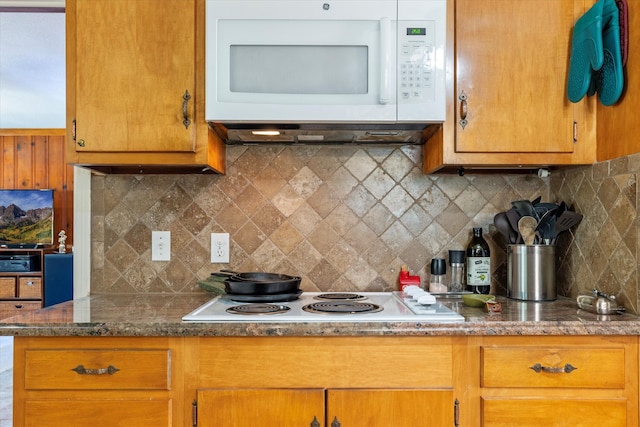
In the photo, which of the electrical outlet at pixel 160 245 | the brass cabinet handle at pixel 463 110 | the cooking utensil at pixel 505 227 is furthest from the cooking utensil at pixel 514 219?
the electrical outlet at pixel 160 245

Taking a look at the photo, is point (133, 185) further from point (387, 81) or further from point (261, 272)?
point (387, 81)

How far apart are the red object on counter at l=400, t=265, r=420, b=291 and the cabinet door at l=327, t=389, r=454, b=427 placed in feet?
2.04

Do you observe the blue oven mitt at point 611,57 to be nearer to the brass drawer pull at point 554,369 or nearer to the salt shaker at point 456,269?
the salt shaker at point 456,269

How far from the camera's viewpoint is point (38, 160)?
7590 mm

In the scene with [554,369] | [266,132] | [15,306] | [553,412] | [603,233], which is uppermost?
[266,132]

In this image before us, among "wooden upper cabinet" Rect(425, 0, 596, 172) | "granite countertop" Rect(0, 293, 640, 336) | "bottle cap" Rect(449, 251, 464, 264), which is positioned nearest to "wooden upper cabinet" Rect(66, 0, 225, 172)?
"granite countertop" Rect(0, 293, 640, 336)

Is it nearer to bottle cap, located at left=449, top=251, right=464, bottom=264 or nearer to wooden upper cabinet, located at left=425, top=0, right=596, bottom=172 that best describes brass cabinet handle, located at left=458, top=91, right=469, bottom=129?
wooden upper cabinet, located at left=425, top=0, right=596, bottom=172

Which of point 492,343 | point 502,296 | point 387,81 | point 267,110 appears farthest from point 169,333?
point 502,296

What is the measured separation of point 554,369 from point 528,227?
60 centimetres

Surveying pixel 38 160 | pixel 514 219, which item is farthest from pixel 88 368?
pixel 38 160

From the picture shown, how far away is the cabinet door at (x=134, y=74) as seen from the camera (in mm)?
1748

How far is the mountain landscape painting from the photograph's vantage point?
7.22 metres

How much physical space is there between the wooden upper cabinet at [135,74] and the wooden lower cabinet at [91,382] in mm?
658

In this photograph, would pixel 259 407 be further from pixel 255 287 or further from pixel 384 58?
pixel 384 58
